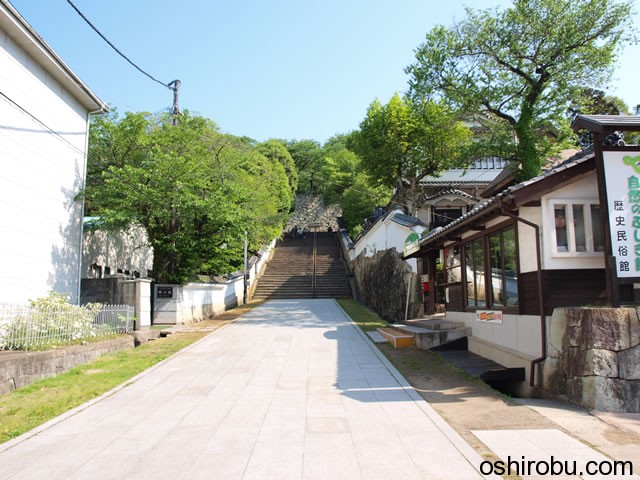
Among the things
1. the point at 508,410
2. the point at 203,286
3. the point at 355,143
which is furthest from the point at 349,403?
the point at 355,143

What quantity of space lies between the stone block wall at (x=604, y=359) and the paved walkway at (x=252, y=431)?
229cm

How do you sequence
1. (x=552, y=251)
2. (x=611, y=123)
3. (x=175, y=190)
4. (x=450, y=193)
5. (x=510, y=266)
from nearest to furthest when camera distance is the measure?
(x=611, y=123)
(x=552, y=251)
(x=510, y=266)
(x=175, y=190)
(x=450, y=193)

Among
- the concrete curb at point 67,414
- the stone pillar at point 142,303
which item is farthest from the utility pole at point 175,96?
the concrete curb at point 67,414

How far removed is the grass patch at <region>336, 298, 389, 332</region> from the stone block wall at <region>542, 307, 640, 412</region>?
843 centimetres

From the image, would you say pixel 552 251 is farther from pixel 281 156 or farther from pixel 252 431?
pixel 281 156

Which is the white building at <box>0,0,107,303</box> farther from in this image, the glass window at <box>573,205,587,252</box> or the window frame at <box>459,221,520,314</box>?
the glass window at <box>573,205,587,252</box>

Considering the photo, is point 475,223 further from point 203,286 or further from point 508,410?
point 203,286

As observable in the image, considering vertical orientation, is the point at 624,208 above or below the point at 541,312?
above

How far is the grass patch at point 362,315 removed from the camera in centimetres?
1570

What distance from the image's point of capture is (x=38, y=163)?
40.0 feet

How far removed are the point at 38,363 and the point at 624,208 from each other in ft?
34.1

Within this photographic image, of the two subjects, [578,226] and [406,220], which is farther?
[406,220]

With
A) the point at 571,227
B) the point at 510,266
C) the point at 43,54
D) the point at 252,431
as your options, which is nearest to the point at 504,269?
the point at 510,266

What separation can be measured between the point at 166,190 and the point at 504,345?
1155 cm
